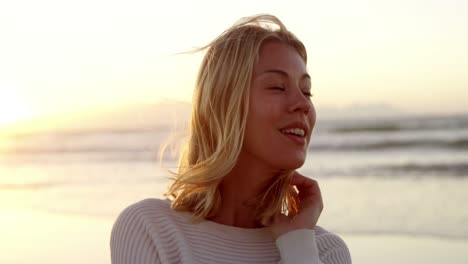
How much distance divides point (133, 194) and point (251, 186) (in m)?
6.77

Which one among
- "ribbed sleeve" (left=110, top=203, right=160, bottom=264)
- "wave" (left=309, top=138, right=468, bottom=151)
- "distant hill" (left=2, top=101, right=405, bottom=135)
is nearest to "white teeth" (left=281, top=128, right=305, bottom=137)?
"ribbed sleeve" (left=110, top=203, right=160, bottom=264)

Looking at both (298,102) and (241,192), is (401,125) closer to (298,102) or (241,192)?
(241,192)

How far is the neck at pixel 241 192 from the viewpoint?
9.92ft

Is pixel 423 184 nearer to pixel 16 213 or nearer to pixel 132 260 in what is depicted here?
pixel 16 213

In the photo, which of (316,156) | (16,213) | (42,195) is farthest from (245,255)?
(316,156)

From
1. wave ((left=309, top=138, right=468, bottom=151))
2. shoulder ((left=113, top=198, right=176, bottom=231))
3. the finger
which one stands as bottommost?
wave ((left=309, top=138, right=468, bottom=151))

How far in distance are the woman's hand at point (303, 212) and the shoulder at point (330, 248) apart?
0.41 feet

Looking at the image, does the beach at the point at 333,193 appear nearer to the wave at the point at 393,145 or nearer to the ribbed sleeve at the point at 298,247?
the wave at the point at 393,145

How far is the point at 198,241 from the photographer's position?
2.87 meters

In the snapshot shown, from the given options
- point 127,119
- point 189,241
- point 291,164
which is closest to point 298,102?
point 291,164

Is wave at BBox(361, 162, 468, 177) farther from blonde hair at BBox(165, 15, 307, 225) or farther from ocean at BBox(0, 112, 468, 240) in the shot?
blonde hair at BBox(165, 15, 307, 225)

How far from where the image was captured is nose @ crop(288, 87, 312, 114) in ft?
9.45

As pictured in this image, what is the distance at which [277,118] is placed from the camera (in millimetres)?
2877

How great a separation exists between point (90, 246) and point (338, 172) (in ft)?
19.4
